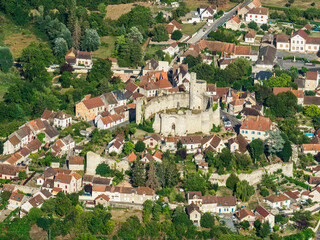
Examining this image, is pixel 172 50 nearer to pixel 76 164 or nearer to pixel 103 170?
pixel 76 164

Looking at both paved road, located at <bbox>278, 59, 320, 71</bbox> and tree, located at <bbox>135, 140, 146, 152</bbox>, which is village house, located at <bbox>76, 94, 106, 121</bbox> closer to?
tree, located at <bbox>135, 140, 146, 152</bbox>

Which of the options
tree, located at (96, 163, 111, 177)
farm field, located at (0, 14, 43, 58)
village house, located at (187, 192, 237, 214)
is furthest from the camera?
farm field, located at (0, 14, 43, 58)

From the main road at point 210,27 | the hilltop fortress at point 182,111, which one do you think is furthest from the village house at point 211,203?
the main road at point 210,27

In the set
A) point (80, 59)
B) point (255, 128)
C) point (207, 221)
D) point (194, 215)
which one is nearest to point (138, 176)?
point (194, 215)

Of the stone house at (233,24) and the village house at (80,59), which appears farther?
the stone house at (233,24)

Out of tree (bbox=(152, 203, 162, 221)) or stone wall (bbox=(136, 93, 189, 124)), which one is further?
stone wall (bbox=(136, 93, 189, 124))

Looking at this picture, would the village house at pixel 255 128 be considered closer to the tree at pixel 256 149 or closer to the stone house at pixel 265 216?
the tree at pixel 256 149

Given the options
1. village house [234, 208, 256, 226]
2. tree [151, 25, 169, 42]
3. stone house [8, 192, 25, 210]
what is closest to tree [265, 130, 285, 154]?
village house [234, 208, 256, 226]
